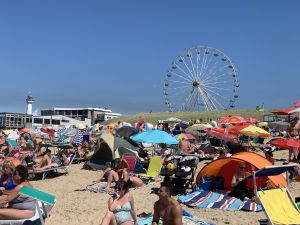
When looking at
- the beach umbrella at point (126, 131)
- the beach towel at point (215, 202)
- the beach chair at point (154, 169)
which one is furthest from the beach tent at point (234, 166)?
the beach umbrella at point (126, 131)

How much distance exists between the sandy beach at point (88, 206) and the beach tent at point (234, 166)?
0.69 meters

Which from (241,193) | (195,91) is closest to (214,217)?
(241,193)

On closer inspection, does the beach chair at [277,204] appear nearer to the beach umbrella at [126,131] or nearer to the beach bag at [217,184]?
the beach bag at [217,184]

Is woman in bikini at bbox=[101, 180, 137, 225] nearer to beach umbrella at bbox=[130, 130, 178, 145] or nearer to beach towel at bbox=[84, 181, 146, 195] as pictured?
beach towel at bbox=[84, 181, 146, 195]

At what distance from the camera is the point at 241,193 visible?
8.16 metres

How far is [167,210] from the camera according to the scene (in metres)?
5.13

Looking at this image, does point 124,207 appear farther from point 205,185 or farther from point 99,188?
point 99,188

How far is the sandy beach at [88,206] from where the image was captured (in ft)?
22.9

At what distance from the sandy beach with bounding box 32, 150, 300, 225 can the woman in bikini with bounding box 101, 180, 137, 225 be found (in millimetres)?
1432

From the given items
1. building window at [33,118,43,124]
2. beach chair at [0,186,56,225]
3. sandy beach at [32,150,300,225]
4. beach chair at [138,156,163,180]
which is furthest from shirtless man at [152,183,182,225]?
building window at [33,118,43,124]

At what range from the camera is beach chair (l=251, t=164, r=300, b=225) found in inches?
217

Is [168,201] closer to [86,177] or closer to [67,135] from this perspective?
[86,177]

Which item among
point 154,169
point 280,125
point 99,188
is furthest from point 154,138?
point 280,125

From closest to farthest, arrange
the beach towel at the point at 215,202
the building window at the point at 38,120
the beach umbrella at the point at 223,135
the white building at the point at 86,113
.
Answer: the beach towel at the point at 215,202
the beach umbrella at the point at 223,135
the building window at the point at 38,120
the white building at the point at 86,113
